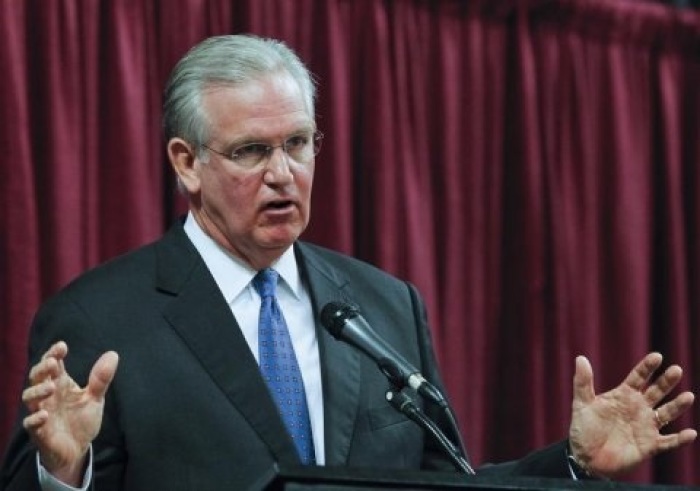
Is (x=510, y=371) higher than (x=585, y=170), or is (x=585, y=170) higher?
(x=585, y=170)

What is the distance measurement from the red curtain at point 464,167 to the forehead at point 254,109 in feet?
2.73

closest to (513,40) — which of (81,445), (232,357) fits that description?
(232,357)

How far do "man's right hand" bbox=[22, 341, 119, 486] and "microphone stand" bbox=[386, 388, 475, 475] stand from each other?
1.35ft

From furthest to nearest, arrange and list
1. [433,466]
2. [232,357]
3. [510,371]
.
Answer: [510,371]
[433,466]
[232,357]

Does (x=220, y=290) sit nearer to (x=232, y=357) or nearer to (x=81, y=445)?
(x=232, y=357)

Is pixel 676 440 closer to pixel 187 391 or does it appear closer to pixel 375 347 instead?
pixel 375 347

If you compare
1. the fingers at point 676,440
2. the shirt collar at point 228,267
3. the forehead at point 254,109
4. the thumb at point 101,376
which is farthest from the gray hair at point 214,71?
the fingers at point 676,440

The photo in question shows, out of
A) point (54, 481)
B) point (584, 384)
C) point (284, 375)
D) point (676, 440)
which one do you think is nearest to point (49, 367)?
point (54, 481)

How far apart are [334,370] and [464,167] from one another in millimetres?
1555

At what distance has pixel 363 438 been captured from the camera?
9.08 ft

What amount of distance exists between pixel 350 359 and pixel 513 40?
1.75 meters

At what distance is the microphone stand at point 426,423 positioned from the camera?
2.33 m

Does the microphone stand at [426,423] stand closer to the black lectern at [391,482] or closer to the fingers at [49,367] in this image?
the black lectern at [391,482]

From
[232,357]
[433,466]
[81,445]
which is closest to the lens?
[81,445]
